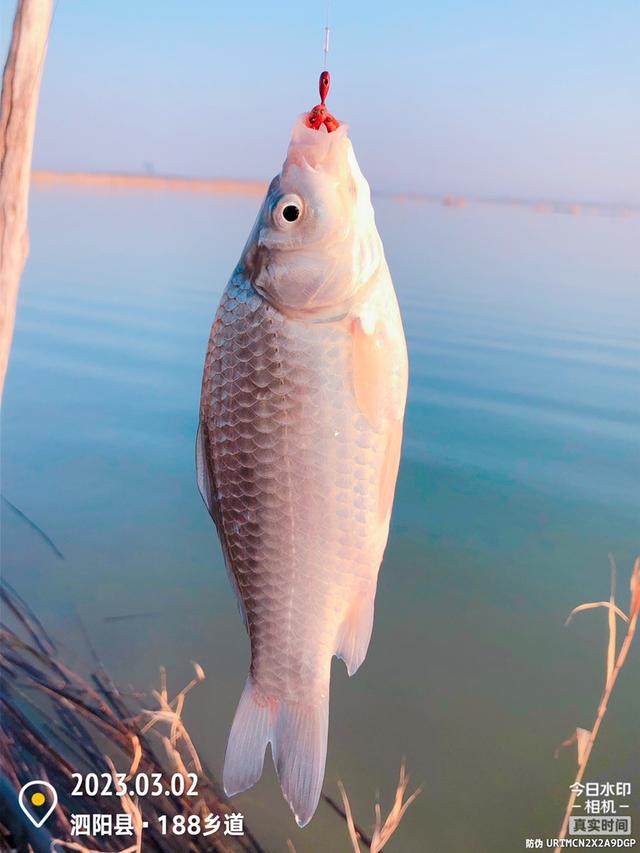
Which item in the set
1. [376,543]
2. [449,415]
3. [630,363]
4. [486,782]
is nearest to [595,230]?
[630,363]

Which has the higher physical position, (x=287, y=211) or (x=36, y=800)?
(x=287, y=211)

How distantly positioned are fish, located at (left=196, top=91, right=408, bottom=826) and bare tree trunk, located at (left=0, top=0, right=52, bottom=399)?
626 mm

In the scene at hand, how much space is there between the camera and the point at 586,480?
2.29 meters

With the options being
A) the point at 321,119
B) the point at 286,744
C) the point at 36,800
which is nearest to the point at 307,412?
the point at 321,119

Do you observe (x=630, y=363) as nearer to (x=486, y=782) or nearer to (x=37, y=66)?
(x=486, y=782)

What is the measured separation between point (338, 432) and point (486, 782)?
125 centimetres

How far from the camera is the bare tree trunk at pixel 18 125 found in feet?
3.94

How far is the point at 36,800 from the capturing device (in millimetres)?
1544

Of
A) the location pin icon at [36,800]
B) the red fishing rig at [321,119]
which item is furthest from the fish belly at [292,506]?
the location pin icon at [36,800]

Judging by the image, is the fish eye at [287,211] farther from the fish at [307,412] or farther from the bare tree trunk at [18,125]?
the bare tree trunk at [18,125]

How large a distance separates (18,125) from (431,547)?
146 cm

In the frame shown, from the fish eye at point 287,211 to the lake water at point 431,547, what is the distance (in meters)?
1.30

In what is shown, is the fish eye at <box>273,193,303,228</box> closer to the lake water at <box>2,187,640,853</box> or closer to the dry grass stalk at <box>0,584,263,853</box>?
the dry grass stalk at <box>0,584,263,853</box>

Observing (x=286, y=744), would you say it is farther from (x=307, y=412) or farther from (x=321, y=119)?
(x=321, y=119)
